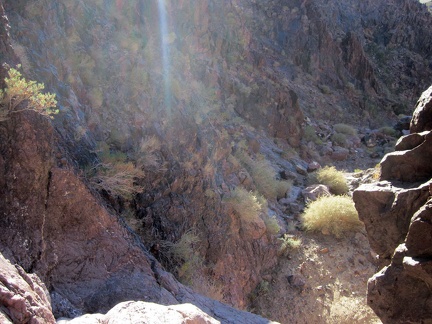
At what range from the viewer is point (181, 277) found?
7.55 meters

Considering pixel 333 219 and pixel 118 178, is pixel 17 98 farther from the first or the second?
pixel 333 219

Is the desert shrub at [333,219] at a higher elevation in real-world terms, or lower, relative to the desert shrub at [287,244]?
higher

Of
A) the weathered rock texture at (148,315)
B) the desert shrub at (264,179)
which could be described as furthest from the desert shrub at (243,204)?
the weathered rock texture at (148,315)

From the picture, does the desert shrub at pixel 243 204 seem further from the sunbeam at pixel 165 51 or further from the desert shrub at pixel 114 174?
the desert shrub at pixel 114 174

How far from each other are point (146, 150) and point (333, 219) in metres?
5.85

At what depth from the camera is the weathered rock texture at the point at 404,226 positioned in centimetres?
526

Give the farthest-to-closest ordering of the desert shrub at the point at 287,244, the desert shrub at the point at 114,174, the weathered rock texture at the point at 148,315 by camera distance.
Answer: the desert shrub at the point at 287,244 → the desert shrub at the point at 114,174 → the weathered rock texture at the point at 148,315

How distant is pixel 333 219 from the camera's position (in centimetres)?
1148

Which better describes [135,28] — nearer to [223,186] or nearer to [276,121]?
[223,186]

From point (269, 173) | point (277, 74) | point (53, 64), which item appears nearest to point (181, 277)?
point (53, 64)

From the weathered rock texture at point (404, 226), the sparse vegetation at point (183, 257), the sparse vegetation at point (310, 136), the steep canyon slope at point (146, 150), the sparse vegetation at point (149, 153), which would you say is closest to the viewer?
the steep canyon slope at point (146, 150)

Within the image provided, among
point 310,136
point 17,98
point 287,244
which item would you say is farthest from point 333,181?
point 17,98

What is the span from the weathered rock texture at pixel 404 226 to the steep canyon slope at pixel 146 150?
7.00ft

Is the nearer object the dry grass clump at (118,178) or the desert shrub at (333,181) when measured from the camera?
the dry grass clump at (118,178)
